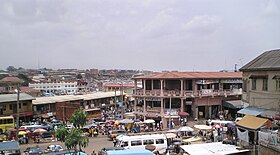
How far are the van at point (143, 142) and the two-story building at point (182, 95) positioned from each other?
12.5 metres

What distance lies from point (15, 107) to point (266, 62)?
31334 mm

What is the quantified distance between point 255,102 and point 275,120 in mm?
4375

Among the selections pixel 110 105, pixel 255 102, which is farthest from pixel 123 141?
pixel 110 105

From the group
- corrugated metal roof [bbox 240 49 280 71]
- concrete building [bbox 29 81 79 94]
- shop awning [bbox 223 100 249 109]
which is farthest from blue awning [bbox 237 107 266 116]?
concrete building [bbox 29 81 79 94]

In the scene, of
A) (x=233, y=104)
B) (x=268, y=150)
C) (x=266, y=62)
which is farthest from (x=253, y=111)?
(x=233, y=104)

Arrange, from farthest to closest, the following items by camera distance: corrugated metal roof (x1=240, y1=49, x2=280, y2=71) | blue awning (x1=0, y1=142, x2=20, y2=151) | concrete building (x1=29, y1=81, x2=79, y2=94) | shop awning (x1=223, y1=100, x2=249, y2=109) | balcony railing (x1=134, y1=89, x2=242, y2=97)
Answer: concrete building (x1=29, y1=81, x2=79, y2=94) → shop awning (x1=223, y1=100, x2=249, y2=109) → balcony railing (x1=134, y1=89, x2=242, y2=97) → corrugated metal roof (x1=240, y1=49, x2=280, y2=71) → blue awning (x1=0, y1=142, x2=20, y2=151)

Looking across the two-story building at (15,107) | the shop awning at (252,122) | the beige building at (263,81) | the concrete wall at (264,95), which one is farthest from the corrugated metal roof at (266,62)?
→ the two-story building at (15,107)

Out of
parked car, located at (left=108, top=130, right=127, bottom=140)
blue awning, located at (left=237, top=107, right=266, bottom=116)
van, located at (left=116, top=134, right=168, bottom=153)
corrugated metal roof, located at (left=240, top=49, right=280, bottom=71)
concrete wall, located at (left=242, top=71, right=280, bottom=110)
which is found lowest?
parked car, located at (left=108, top=130, right=127, bottom=140)

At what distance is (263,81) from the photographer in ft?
73.9

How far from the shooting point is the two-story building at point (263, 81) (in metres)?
21.0

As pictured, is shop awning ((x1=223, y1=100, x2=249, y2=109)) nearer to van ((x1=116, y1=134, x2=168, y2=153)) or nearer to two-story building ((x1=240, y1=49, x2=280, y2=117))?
two-story building ((x1=240, y1=49, x2=280, y2=117))

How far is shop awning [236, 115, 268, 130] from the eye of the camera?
19.3 m

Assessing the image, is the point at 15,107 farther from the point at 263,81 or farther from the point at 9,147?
the point at 263,81

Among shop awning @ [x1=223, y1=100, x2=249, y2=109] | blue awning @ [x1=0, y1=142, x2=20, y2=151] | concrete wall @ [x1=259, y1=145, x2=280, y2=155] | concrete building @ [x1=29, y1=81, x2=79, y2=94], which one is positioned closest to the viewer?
concrete wall @ [x1=259, y1=145, x2=280, y2=155]
